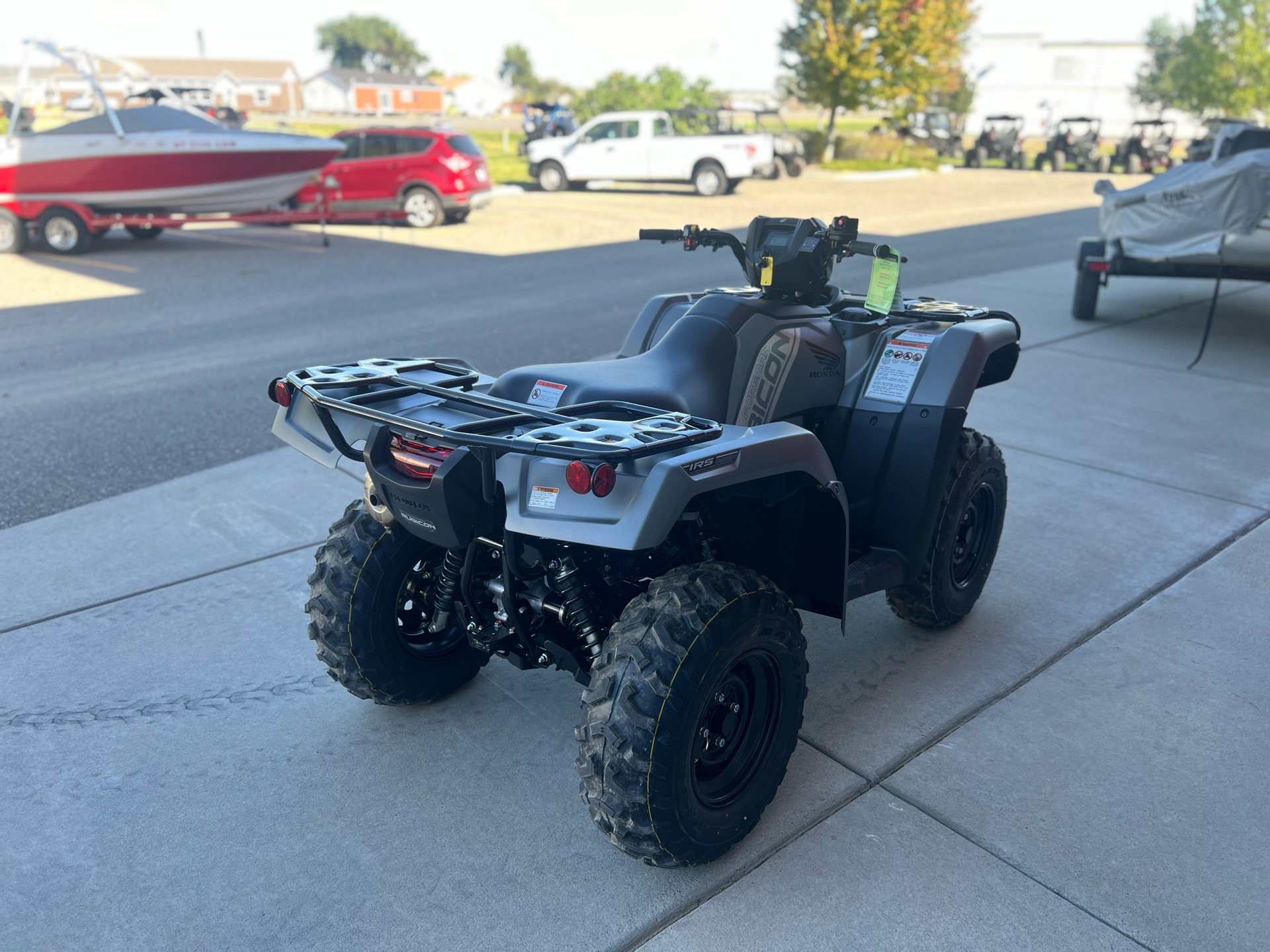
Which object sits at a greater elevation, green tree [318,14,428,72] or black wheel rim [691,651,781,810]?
green tree [318,14,428,72]

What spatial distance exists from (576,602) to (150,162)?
13.0 meters

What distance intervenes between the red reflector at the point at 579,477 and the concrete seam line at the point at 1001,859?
1445mm

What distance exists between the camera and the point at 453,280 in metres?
11.8

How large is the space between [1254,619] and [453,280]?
9.46m

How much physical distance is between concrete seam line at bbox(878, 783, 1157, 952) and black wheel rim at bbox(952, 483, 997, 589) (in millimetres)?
1215

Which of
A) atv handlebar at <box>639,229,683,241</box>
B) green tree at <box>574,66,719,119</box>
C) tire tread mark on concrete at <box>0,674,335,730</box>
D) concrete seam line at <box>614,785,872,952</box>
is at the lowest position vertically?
tire tread mark on concrete at <box>0,674,335,730</box>

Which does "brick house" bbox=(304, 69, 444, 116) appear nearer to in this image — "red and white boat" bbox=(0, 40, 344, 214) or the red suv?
the red suv

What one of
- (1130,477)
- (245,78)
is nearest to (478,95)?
(245,78)

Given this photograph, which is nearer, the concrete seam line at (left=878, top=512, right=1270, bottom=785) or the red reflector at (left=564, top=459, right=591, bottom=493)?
the red reflector at (left=564, top=459, right=591, bottom=493)

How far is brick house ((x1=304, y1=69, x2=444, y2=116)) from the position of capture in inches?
4331

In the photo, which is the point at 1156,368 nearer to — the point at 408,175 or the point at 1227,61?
the point at 408,175

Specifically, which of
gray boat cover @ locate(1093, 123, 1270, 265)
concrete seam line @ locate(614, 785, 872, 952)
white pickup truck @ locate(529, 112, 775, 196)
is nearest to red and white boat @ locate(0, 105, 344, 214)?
white pickup truck @ locate(529, 112, 775, 196)

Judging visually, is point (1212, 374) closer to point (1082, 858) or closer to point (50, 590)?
point (1082, 858)

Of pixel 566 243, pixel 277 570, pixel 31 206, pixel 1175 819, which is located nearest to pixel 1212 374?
pixel 1175 819
